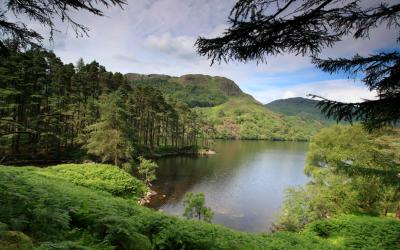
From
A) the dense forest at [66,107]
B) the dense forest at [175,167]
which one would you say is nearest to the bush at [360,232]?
the dense forest at [175,167]

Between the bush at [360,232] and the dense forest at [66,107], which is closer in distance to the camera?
the bush at [360,232]

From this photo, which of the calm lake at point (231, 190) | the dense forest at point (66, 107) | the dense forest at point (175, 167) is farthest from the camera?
the dense forest at point (66, 107)

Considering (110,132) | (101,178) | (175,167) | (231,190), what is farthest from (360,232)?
(175,167)

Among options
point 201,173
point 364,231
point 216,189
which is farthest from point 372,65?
point 201,173

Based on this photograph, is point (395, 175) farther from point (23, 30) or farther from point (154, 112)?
point (154, 112)

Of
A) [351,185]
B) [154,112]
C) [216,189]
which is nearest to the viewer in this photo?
[351,185]

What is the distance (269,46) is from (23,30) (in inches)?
236

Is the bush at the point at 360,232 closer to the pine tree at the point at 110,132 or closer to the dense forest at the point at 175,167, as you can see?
the dense forest at the point at 175,167

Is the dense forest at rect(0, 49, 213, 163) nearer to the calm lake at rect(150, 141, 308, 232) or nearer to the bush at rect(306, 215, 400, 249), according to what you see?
the calm lake at rect(150, 141, 308, 232)

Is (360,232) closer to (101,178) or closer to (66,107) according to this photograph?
(101,178)

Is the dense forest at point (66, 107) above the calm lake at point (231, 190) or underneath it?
above

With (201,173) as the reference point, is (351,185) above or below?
above

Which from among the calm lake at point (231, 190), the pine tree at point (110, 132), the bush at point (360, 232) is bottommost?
the calm lake at point (231, 190)

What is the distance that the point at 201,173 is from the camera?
45.4m
